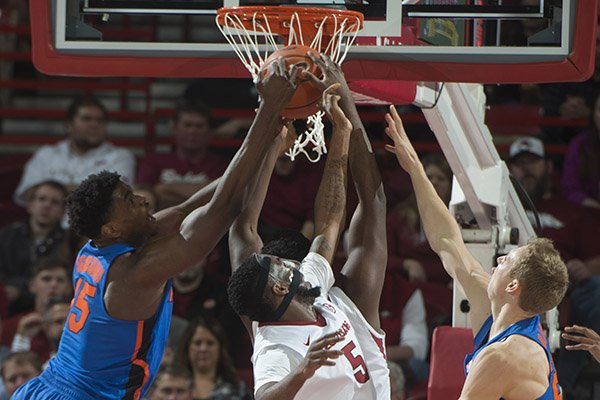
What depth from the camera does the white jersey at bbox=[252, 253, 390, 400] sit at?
15.0 feet

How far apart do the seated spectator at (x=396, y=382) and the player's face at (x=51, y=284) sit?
7.62 feet

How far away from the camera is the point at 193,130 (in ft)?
30.6

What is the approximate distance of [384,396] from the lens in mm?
4820

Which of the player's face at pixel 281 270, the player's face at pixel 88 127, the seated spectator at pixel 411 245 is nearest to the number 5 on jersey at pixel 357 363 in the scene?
the player's face at pixel 281 270

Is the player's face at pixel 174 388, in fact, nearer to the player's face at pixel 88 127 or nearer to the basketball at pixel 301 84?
the player's face at pixel 88 127

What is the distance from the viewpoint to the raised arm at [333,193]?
193 inches

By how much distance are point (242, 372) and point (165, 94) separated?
3.86 metres

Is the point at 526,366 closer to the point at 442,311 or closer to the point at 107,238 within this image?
the point at 107,238

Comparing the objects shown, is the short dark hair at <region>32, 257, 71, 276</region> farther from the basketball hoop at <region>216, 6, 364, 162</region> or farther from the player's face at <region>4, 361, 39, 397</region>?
the basketball hoop at <region>216, 6, 364, 162</region>

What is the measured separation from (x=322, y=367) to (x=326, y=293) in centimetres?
31

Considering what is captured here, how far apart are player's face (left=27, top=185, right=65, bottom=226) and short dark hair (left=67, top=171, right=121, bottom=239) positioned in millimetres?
3971

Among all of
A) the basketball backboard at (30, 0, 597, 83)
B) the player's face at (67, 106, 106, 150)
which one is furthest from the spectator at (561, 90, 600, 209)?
the basketball backboard at (30, 0, 597, 83)

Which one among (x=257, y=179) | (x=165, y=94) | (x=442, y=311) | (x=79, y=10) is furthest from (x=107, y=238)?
(x=165, y=94)

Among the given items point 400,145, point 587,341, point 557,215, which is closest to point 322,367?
point 587,341
